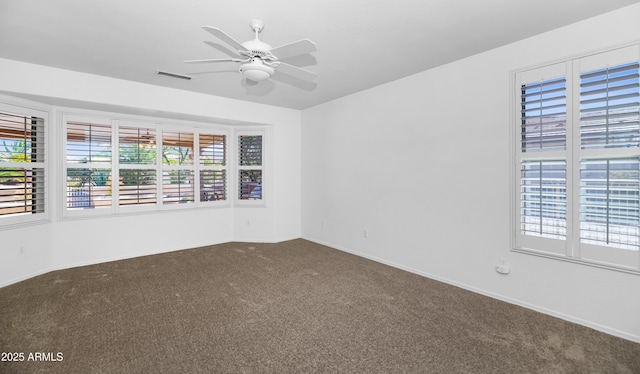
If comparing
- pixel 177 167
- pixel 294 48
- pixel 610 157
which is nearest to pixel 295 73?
pixel 294 48

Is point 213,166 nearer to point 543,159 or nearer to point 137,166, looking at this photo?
point 137,166

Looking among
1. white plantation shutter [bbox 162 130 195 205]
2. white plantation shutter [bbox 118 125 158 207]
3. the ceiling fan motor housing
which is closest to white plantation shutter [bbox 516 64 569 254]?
the ceiling fan motor housing

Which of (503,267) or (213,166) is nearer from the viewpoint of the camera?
(503,267)

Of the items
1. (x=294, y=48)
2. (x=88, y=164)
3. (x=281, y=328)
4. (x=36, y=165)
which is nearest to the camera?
(x=294, y=48)

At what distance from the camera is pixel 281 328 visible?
8.24ft

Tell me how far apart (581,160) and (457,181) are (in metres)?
1.14

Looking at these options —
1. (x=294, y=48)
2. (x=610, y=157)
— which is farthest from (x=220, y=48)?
(x=610, y=157)

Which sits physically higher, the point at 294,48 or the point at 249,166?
the point at 294,48

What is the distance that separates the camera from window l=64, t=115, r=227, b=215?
4.29 meters

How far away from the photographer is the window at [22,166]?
3549 millimetres

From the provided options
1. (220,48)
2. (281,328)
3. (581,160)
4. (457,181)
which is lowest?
(281,328)

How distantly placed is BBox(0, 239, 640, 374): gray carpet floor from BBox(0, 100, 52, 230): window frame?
77 centimetres

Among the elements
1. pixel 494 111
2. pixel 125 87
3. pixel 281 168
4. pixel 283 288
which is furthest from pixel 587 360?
pixel 125 87

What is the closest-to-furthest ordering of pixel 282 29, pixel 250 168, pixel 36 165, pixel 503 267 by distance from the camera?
pixel 282 29 < pixel 503 267 < pixel 36 165 < pixel 250 168
